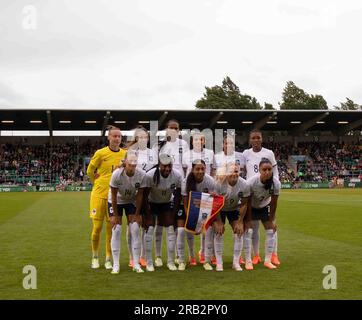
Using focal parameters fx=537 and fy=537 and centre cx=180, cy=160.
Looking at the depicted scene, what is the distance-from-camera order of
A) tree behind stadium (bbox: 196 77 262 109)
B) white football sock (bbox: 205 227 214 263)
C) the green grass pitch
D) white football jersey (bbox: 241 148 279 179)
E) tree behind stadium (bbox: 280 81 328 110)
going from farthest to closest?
tree behind stadium (bbox: 280 81 328 110)
tree behind stadium (bbox: 196 77 262 109)
white football jersey (bbox: 241 148 279 179)
white football sock (bbox: 205 227 214 263)
the green grass pitch

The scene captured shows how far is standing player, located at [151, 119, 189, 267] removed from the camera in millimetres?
9172

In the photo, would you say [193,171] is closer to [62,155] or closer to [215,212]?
[215,212]

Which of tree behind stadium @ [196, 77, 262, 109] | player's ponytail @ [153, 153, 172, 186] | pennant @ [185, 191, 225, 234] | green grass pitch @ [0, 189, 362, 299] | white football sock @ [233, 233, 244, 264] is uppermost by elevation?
tree behind stadium @ [196, 77, 262, 109]

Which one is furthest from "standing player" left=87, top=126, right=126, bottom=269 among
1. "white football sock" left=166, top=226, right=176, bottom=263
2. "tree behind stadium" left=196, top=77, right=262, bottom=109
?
"tree behind stadium" left=196, top=77, right=262, bottom=109

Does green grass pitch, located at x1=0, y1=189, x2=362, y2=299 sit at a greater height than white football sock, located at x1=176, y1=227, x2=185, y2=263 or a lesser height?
lesser

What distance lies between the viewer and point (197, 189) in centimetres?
872

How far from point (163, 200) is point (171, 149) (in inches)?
40.4

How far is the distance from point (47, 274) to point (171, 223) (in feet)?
6.95

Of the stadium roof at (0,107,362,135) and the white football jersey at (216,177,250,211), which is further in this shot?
the stadium roof at (0,107,362,135)

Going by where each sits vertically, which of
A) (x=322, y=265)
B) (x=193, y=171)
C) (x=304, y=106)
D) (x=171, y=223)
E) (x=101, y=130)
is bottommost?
(x=322, y=265)

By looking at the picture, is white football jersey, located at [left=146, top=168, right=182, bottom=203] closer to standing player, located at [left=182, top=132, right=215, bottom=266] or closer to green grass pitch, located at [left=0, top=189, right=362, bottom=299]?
standing player, located at [left=182, top=132, right=215, bottom=266]

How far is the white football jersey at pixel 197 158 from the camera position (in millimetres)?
9312
